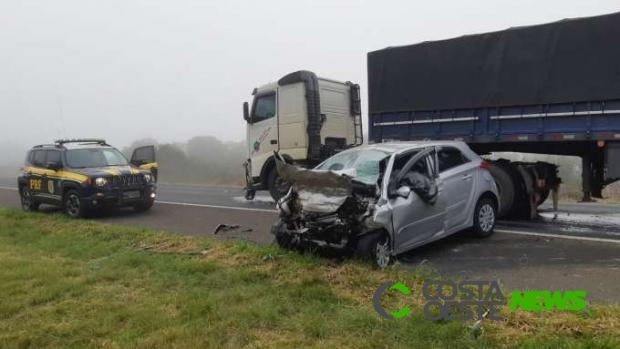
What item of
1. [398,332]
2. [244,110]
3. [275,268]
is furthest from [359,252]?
[244,110]

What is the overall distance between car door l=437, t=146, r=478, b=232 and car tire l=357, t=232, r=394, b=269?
1.42m

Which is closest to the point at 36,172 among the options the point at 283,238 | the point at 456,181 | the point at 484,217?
the point at 283,238

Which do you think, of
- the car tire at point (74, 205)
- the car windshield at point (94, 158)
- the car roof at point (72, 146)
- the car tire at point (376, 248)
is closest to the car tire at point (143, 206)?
the car windshield at point (94, 158)

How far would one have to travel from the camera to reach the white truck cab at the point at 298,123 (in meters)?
12.2

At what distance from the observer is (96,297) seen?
5715 millimetres

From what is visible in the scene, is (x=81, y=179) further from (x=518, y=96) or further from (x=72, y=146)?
(x=518, y=96)

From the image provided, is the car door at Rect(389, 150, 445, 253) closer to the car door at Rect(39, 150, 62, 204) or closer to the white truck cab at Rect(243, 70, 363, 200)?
the white truck cab at Rect(243, 70, 363, 200)

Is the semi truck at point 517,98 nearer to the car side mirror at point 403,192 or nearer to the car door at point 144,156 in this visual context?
the car side mirror at point 403,192

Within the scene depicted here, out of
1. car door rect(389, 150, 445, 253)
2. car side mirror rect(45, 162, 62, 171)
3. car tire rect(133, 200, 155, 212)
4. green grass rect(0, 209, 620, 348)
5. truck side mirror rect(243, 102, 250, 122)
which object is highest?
truck side mirror rect(243, 102, 250, 122)

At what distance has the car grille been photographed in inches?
481

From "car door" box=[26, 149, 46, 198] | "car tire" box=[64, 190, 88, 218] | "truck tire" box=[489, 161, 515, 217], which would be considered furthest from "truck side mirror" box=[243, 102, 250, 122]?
"truck tire" box=[489, 161, 515, 217]

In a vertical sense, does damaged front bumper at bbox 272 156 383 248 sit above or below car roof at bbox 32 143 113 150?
below

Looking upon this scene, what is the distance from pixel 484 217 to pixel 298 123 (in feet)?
17.2

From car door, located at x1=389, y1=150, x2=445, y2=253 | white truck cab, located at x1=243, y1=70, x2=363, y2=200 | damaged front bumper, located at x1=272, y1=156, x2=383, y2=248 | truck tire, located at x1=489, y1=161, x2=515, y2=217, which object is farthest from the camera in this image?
white truck cab, located at x1=243, y1=70, x2=363, y2=200
